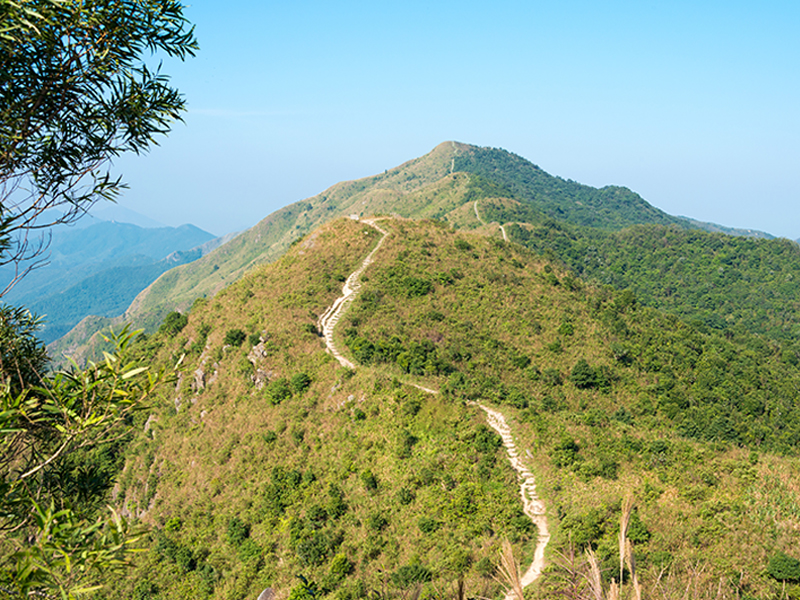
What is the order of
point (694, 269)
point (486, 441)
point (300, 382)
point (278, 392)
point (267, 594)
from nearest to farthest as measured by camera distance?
1. point (267, 594)
2. point (486, 441)
3. point (300, 382)
4. point (278, 392)
5. point (694, 269)

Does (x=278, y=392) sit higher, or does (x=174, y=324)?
(x=174, y=324)

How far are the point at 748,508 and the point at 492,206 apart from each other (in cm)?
10909

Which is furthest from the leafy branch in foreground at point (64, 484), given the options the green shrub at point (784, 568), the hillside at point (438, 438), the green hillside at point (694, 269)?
the green hillside at point (694, 269)

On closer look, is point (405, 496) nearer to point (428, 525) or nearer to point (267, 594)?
point (428, 525)

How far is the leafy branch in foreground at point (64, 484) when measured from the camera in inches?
241

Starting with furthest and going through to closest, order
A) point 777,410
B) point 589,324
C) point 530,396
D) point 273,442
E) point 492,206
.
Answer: point 492,206 < point 589,324 < point 777,410 < point 530,396 < point 273,442

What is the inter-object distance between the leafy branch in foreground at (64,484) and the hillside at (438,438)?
9.03 m

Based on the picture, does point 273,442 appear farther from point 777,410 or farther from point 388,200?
point 388,200

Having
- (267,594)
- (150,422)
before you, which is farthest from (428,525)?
(150,422)

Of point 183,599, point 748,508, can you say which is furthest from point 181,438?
point 748,508

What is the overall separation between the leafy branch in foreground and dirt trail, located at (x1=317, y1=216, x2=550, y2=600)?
5.74 meters

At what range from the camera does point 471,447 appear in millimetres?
26969

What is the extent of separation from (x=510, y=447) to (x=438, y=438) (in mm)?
4296

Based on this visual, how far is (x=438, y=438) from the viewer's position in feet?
91.4
